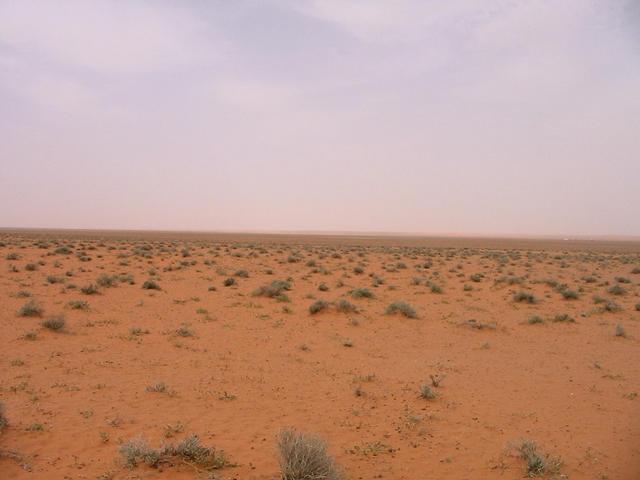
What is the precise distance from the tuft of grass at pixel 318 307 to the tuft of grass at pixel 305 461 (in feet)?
35.8


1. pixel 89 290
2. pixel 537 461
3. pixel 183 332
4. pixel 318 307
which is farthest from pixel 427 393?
pixel 89 290

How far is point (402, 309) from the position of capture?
55.3 ft

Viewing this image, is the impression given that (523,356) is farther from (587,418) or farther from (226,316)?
(226,316)

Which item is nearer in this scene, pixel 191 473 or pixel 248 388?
pixel 191 473

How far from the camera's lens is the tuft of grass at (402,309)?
16750 mm

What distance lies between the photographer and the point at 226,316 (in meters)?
16.2

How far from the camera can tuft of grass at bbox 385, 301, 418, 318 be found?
16750 mm

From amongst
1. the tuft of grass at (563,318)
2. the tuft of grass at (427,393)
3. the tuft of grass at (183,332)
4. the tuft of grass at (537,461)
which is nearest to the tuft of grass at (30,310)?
the tuft of grass at (183,332)

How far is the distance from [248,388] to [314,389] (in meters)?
1.31

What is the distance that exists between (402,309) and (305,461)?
38.3 feet

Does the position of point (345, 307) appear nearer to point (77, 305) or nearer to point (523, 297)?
point (523, 297)

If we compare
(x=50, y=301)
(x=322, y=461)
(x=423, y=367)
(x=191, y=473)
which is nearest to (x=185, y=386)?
(x=191, y=473)

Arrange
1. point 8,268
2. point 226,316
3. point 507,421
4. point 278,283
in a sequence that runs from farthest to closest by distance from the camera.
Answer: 1. point 8,268
2. point 278,283
3. point 226,316
4. point 507,421

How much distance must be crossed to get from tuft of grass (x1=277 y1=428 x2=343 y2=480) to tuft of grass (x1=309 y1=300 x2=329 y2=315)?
1091 centimetres
